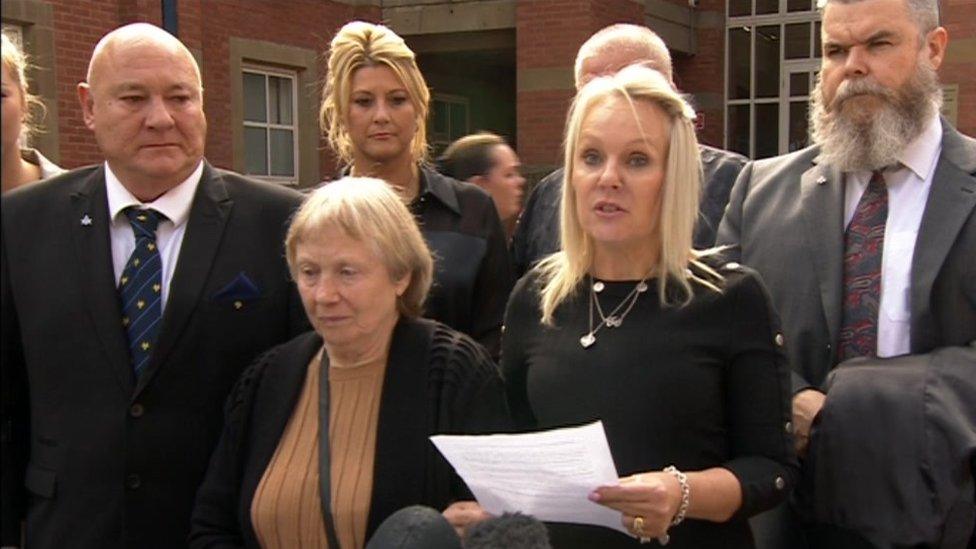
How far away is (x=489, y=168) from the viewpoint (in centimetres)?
513

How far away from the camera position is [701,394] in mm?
2348

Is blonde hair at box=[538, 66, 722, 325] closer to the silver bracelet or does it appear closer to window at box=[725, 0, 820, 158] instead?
the silver bracelet

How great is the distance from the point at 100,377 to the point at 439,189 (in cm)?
135

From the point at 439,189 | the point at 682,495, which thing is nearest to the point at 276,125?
the point at 439,189

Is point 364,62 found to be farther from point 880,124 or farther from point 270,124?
point 270,124

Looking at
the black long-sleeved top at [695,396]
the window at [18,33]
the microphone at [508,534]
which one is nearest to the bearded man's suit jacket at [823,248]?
the black long-sleeved top at [695,396]

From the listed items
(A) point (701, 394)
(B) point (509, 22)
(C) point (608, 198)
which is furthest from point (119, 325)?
(B) point (509, 22)

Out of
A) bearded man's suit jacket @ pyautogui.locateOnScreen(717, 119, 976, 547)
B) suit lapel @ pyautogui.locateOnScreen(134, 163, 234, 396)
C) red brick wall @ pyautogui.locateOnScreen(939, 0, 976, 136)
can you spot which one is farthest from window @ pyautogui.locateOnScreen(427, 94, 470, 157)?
suit lapel @ pyautogui.locateOnScreen(134, 163, 234, 396)

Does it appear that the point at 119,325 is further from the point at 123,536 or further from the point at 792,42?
the point at 792,42

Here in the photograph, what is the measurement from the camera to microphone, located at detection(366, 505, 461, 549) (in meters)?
1.92

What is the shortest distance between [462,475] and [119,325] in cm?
99

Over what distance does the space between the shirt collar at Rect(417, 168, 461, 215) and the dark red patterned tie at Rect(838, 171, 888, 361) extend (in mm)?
1250

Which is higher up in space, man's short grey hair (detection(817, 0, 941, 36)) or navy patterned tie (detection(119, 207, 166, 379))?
man's short grey hair (detection(817, 0, 941, 36))

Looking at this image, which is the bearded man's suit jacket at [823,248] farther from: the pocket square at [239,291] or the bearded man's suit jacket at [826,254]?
the pocket square at [239,291]
